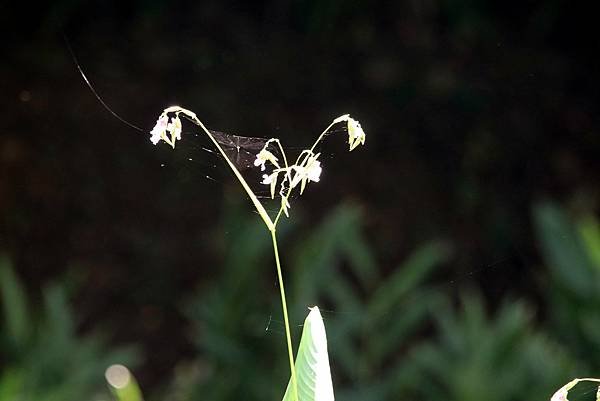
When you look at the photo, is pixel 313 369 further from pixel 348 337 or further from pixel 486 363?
pixel 348 337

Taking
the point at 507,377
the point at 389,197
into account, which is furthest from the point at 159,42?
the point at 507,377

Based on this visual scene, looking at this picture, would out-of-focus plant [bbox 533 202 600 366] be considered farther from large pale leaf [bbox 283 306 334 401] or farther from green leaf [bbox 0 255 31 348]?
large pale leaf [bbox 283 306 334 401]

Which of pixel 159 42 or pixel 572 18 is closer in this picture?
pixel 572 18

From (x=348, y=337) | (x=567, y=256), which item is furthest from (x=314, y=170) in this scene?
(x=567, y=256)

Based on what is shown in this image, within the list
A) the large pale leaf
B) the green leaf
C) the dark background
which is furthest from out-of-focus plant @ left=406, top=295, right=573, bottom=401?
the large pale leaf

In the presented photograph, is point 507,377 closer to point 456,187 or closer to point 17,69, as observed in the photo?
A: point 456,187

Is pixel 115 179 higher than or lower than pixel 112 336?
higher

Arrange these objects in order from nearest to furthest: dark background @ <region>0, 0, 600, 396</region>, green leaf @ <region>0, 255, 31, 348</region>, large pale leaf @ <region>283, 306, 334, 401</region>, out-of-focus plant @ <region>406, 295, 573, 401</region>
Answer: large pale leaf @ <region>283, 306, 334, 401</region> → out-of-focus plant @ <region>406, 295, 573, 401</region> → green leaf @ <region>0, 255, 31, 348</region> → dark background @ <region>0, 0, 600, 396</region>

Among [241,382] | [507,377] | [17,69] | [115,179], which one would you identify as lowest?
[507,377]
